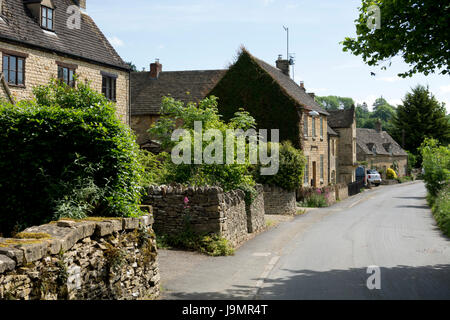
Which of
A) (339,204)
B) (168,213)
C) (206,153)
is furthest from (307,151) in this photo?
(168,213)

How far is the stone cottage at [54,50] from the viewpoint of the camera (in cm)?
2020

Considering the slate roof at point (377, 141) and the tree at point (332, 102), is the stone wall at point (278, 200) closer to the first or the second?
the slate roof at point (377, 141)

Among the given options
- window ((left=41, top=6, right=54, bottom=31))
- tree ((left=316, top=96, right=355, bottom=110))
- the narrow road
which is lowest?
the narrow road

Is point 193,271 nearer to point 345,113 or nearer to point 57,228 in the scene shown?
point 57,228

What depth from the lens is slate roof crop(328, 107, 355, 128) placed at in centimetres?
5669

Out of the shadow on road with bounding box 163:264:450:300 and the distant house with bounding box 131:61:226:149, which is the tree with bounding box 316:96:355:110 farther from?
the shadow on road with bounding box 163:264:450:300

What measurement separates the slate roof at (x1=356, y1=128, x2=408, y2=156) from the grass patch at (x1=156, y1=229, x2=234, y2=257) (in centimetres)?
5782

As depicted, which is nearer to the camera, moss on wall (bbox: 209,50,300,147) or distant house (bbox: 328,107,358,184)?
moss on wall (bbox: 209,50,300,147)

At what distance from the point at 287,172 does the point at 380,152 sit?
4859 centimetres

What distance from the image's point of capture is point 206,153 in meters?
17.1

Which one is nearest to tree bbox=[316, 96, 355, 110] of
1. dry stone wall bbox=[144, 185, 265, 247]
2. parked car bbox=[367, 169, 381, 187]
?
parked car bbox=[367, 169, 381, 187]

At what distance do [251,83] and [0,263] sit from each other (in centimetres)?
2774

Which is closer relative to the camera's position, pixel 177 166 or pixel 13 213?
pixel 13 213

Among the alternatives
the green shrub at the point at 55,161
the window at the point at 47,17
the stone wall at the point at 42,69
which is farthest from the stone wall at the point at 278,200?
the green shrub at the point at 55,161
